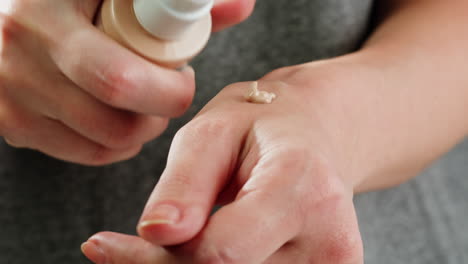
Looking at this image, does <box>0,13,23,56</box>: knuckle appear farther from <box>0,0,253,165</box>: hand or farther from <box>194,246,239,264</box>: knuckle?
<box>194,246,239,264</box>: knuckle

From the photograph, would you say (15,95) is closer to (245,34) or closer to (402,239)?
(245,34)

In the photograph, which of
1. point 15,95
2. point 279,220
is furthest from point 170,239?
point 15,95

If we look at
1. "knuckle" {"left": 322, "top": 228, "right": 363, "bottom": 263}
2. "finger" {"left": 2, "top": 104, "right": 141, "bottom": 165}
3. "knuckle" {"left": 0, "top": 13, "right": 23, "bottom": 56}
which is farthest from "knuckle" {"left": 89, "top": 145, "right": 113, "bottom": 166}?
"knuckle" {"left": 322, "top": 228, "right": 363, "bottom": 263}

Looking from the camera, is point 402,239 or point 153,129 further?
point 402,239

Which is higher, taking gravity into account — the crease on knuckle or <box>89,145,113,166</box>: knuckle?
the crease on knuckle

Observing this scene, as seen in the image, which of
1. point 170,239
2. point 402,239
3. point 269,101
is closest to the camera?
point 170,239

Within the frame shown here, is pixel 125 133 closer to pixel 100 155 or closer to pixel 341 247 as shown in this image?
pixel 100 155

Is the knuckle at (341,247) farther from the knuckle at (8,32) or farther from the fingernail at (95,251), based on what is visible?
the knuckle at (8,32)

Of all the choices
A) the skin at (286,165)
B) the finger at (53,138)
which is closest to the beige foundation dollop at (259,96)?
the skin at (286,165)
